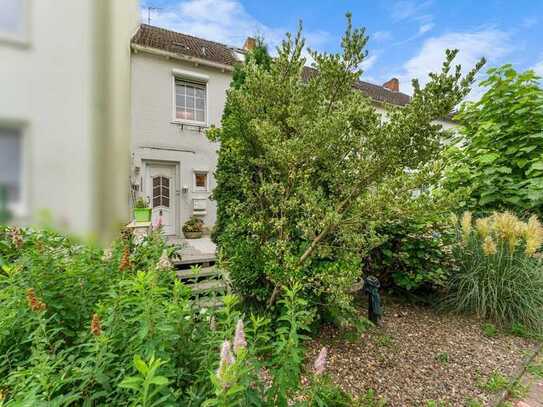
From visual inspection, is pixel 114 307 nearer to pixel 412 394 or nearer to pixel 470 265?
pixel 412 394

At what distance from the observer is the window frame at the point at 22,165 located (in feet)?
0.80

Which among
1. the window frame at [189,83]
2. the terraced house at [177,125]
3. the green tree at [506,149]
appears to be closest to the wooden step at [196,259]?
the terraced house at [177,125]

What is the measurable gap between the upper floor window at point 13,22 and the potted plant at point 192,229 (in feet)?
23.7

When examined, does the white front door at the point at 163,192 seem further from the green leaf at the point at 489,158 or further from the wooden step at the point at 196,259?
the green leaf at the point at 489,158

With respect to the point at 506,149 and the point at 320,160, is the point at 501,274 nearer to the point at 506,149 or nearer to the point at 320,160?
the point at 506,149

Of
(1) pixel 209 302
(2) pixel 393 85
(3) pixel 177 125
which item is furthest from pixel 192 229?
(2) pixel 393 85

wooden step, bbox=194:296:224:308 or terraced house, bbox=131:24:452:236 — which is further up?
terraced house, bbox=131:24:452:236

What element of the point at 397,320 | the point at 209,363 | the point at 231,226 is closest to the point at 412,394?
the point at 397,320

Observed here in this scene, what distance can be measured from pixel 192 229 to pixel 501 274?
→ 235 inches

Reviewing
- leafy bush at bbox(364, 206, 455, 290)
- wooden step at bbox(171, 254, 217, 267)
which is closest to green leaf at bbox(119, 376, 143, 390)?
leafy bush at bbox(364, 206, 455, 290)

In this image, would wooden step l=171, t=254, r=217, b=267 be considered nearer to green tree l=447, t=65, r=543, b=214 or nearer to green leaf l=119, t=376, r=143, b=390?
green leaf l=119, t=376, r=143, b=390

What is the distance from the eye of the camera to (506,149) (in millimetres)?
4445

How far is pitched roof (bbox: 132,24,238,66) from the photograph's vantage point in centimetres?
746

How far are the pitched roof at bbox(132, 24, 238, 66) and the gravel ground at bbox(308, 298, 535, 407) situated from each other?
7.34 metres
